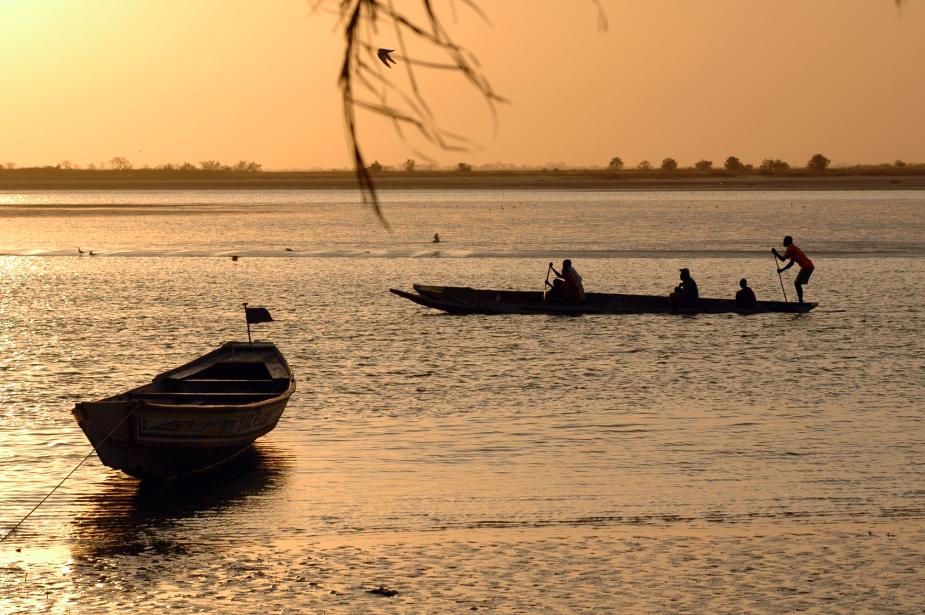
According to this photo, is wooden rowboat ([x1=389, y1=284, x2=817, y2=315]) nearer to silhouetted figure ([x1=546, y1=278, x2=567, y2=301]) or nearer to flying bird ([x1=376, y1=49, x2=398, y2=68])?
silhouetted figure ([x1=546, y1=278, x2=567, y2=301])

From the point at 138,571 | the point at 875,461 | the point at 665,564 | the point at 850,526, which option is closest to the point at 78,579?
the point at 138,571

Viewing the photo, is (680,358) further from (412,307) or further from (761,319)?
(412,307)

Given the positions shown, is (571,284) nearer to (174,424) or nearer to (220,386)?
(220,386)

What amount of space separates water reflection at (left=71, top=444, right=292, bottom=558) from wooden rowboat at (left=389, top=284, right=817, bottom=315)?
19.2 metres

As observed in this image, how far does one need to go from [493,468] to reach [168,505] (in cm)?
443

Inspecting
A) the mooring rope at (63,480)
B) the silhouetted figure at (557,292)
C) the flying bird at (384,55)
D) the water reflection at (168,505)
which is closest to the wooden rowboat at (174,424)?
the mooring rope at (63,480)

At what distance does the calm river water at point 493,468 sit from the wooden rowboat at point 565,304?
1.77 feet

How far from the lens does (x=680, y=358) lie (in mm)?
29750

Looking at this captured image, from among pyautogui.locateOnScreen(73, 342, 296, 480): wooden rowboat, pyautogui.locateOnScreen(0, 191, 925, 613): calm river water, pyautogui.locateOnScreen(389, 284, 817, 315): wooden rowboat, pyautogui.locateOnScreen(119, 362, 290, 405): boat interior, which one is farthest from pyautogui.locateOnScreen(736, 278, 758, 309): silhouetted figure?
pyautogui.locateOnScreen(73, 342, 296, 480): wooden rowboat

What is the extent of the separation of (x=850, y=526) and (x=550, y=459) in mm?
4805

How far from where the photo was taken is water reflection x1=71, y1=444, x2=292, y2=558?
1417 cm

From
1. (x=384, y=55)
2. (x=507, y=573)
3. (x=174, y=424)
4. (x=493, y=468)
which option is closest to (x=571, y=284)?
(x=493, y=468)

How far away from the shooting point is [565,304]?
120 feet

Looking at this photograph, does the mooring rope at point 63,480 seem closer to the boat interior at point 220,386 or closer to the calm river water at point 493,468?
the calm river water at point 493,468
